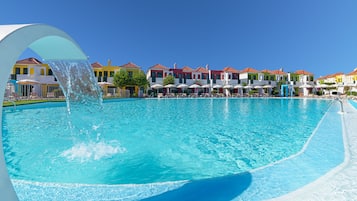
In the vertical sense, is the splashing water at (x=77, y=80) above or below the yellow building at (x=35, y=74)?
below

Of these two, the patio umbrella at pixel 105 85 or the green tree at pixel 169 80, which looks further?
the green tree at pixel 169 80

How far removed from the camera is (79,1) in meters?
24.5

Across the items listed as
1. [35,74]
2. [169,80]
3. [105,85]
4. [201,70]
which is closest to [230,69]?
[201,70]

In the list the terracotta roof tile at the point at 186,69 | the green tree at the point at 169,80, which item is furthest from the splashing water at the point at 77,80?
the terracotta roof tile at the point at 186,69

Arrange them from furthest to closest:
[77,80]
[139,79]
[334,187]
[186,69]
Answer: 1. [186,69]
2. [139,79]
3. [77,80]
4. [334,187]

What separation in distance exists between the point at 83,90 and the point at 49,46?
189 cm

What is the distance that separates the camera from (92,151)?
4.93 m

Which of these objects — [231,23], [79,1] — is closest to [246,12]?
[231,23]

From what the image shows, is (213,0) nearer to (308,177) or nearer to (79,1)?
(79,1)

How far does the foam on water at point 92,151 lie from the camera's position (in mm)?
4500

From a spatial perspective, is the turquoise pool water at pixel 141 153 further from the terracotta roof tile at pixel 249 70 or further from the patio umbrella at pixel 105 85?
the terracotta roof tile at pixel 249 70

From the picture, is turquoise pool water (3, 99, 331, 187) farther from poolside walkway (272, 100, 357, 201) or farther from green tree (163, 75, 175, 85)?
green tree (163, 75, 175, 85)

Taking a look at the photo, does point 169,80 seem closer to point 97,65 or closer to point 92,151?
point 97,65

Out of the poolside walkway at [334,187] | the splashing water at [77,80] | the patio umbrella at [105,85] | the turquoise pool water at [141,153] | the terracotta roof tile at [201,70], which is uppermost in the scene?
the terracotta roof tile at [201,70]
